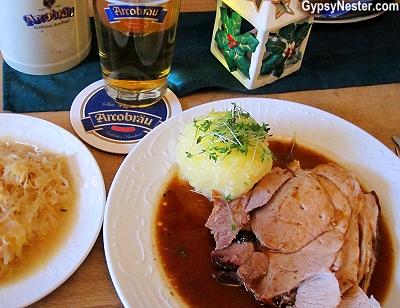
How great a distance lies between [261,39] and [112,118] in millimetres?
644

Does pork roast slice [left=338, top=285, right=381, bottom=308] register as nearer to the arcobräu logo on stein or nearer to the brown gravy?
the brown gravy

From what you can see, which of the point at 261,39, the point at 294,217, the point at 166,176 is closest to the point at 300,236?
the point at 294,217

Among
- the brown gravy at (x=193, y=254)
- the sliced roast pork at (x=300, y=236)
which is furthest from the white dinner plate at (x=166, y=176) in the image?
→ the sliced roast pork at (x=300, y=236)

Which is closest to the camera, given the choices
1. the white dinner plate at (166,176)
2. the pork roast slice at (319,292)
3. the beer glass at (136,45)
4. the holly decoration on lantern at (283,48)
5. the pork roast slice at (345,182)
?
the pork roast slice at (319,292)

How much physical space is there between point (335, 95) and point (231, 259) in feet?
3.30

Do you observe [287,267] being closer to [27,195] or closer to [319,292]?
[319,292]

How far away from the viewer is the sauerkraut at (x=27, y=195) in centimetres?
126

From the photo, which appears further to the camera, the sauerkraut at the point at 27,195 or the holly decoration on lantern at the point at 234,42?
the holly decoration on lantern at the point at 234,42

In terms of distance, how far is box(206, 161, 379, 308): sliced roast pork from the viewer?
121cm

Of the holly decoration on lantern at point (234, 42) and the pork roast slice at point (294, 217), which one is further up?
the holly decoration on lantern at point (234, 42)

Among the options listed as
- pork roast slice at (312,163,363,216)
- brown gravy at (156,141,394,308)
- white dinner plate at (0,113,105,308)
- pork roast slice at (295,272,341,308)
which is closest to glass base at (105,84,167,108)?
white dinner plate at (0,113,105,308)

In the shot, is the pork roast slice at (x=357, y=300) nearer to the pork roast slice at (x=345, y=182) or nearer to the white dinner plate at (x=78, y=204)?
the pork roast slice at (x=345, y=182)

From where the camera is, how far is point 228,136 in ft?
4.75

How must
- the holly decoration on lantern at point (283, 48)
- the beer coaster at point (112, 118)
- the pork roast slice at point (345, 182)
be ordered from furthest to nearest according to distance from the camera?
the holly decoration on lantern at point (283, 48) → the beer coaster at point (112, 118) → the pork roast slice at point (345, 182)
